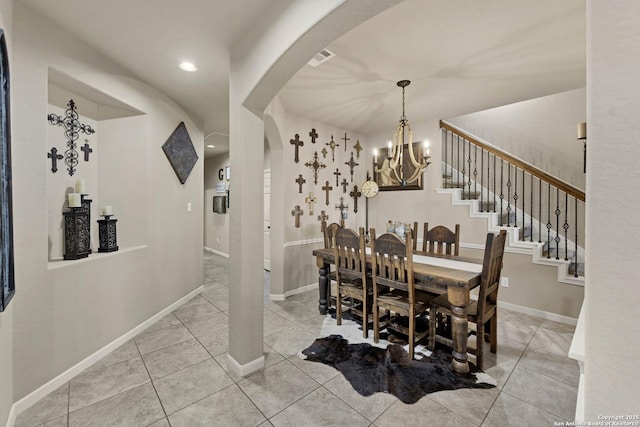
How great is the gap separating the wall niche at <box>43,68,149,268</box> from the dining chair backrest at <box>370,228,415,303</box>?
2.38 meters

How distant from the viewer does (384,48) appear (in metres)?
2.24

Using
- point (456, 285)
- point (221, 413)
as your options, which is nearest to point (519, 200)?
point (456, 285)

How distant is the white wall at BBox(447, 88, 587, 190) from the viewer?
3.48 metres

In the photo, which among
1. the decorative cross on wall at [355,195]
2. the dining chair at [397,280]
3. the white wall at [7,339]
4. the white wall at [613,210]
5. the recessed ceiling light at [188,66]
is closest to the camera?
the white wall at [613,210]

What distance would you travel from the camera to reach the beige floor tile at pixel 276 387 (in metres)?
1.74

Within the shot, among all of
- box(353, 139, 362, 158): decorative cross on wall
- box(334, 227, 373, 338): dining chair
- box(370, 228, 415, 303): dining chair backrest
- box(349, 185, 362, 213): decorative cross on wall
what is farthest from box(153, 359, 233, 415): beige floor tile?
box(353, 139, 362, 158): decorative cross on wall

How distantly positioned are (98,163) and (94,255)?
2.88ft

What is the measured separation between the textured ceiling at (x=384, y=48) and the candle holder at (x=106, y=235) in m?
1.43

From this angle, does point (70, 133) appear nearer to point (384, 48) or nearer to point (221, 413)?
point (221, 413)

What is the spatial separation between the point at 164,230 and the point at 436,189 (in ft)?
12.2

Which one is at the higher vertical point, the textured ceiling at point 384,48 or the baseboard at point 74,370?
the textured ceiling at point 384,48

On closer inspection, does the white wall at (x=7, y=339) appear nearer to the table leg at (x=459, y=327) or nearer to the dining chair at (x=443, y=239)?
the table leg at (x=459, y=327)

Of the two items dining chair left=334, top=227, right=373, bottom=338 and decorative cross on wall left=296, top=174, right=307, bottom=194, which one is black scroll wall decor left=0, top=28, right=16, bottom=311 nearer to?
dining chair left=334, top=227, right=373, bottom=338

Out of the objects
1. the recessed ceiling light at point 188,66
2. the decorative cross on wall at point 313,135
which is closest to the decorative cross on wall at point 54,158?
the recessed ceiling light at point 188,66
